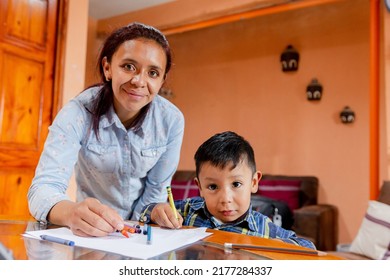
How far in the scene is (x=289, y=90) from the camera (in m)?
1.70

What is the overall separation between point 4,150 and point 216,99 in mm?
730

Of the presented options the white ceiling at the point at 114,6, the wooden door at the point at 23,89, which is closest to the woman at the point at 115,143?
the white ceiling at the point at 114,6

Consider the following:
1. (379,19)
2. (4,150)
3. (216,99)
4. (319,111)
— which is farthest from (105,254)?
(319,111)

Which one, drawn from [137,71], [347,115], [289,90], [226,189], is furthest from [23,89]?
[347,115]

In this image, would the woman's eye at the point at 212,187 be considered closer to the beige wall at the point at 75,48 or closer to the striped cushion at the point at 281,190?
the beige wall at the point at 75,48

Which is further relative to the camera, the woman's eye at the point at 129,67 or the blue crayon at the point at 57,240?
the woman's eye at the point at 129,67

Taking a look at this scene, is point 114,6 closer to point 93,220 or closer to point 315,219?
point 93,220

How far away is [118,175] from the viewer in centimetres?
70

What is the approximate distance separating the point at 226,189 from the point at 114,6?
74 cm

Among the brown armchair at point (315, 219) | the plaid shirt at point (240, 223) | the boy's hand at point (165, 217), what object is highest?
the boy's hand at point (165, 217)

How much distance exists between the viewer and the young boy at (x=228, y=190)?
584 mm

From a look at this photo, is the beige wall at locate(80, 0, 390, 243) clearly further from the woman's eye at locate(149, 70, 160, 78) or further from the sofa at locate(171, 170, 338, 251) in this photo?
the woman's eye at locate(149, 70, 160, 78)

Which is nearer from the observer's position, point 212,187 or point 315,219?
point 212,187

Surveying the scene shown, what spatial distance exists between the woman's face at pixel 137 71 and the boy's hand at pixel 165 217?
0.59 feet
